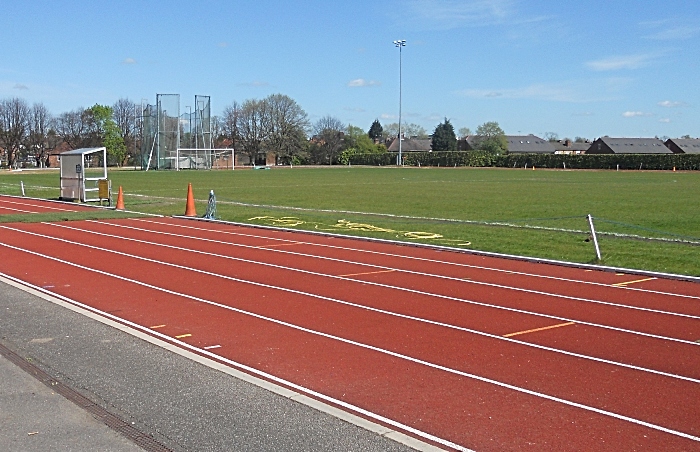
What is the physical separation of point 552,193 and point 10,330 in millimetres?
31669

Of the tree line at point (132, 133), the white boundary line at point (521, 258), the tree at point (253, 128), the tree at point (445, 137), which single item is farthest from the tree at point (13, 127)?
the white boundary line at point (521, 258)

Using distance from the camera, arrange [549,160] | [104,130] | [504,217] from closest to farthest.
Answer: [504,217]
[549,160]
[104,130]

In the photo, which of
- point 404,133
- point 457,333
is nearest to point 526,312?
point 457,333

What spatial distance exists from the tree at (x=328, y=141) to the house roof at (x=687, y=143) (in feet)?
208

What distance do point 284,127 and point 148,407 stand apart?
403 feet

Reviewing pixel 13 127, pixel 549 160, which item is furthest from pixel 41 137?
pixel 549 160

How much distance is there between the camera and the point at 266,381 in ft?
21.4

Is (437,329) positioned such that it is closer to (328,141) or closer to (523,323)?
(523,323)

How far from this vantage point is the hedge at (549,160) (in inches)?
3157

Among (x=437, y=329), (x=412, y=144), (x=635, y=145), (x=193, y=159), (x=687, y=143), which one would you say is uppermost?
(x=687, y=143)

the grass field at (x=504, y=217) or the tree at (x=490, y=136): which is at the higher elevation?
the tree at (x=490, y=136)

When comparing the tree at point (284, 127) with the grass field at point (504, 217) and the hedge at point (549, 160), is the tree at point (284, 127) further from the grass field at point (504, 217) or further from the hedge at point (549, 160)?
the grass field at point (504, 217)

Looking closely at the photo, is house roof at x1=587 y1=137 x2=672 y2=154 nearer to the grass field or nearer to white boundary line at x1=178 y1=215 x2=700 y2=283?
the grass field

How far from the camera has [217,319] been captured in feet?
29.7
